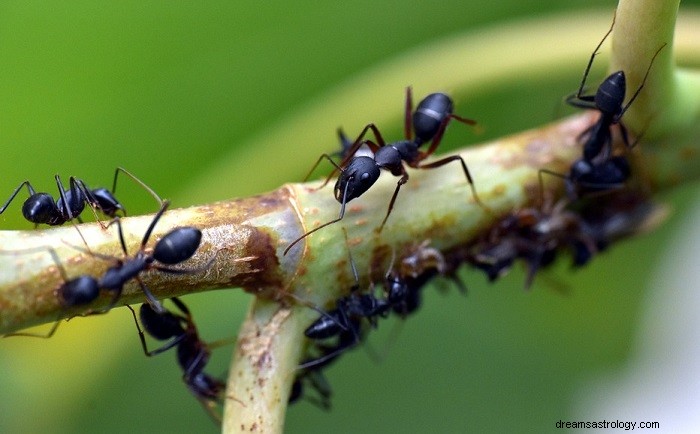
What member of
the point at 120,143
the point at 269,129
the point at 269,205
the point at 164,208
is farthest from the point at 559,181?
the point at 120,143

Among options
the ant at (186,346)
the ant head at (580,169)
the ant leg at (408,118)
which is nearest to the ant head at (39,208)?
the ant at (186,346)

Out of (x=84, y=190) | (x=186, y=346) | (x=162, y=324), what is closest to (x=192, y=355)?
(x=186, y=346)

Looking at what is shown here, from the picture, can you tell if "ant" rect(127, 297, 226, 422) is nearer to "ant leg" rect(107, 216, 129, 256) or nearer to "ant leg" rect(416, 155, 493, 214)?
"ant leg" rect(107, 216, 129, 256)

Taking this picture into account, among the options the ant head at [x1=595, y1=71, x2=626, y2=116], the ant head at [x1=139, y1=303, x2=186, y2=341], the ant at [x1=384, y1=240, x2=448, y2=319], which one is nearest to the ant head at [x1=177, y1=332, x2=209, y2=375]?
the ant head at [x1=139, y1=303, x2=186, y2=341]

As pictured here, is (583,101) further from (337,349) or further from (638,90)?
(337,349)

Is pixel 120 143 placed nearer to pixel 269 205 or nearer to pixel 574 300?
pixel 269 205

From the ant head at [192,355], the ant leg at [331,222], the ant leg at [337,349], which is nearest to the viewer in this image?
the ant leg at [331,222]

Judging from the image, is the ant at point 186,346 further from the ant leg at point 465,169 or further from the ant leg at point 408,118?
the ant leg at point 408,118
